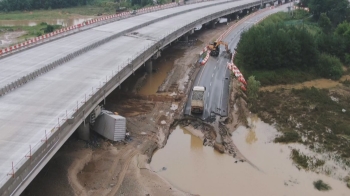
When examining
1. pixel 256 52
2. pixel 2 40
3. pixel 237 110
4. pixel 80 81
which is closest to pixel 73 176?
pixel 80 81

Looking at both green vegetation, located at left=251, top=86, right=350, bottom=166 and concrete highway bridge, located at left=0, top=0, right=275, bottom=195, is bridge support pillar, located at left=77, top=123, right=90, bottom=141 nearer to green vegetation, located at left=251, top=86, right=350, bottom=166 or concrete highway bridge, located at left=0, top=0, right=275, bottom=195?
concrete highway bridge, located at left=0, top=0, right=275, bottom=195

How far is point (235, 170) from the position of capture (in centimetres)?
3164

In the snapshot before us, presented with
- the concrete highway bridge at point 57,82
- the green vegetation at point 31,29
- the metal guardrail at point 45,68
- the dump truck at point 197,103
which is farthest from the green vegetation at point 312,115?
the green vegetation at point 31,29

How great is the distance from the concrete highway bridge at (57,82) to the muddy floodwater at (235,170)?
323 inches

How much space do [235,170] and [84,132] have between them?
42.7ft

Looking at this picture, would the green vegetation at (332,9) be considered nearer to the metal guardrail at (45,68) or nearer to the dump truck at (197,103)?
the metal guardrail at (45,68)

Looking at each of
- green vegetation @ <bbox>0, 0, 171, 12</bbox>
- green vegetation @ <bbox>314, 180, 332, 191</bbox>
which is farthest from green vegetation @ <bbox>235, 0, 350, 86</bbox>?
green vegetation @ <bbox>0, 0, 171, 12</bbox>

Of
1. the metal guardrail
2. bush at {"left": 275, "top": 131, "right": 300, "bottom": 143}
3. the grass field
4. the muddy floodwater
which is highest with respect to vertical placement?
the grass field

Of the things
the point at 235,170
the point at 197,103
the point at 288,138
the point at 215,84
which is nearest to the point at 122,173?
the point at 235,170

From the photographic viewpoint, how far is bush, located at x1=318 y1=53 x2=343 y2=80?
5428 cm

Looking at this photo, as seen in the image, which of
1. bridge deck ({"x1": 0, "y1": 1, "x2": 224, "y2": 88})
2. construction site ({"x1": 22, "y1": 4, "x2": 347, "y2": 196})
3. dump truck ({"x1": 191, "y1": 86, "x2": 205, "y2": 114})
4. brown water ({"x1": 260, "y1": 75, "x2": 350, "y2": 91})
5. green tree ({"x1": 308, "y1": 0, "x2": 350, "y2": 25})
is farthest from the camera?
green tree ({"x1": 308, "y1": 0, "x2": 350, "y2": 25})

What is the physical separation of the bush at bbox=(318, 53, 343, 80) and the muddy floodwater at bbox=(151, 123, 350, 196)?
866 inches

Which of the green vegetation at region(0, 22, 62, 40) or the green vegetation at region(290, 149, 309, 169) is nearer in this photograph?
the green vegetation at region(290, 149, 309, 169)

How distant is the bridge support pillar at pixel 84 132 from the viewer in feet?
107
